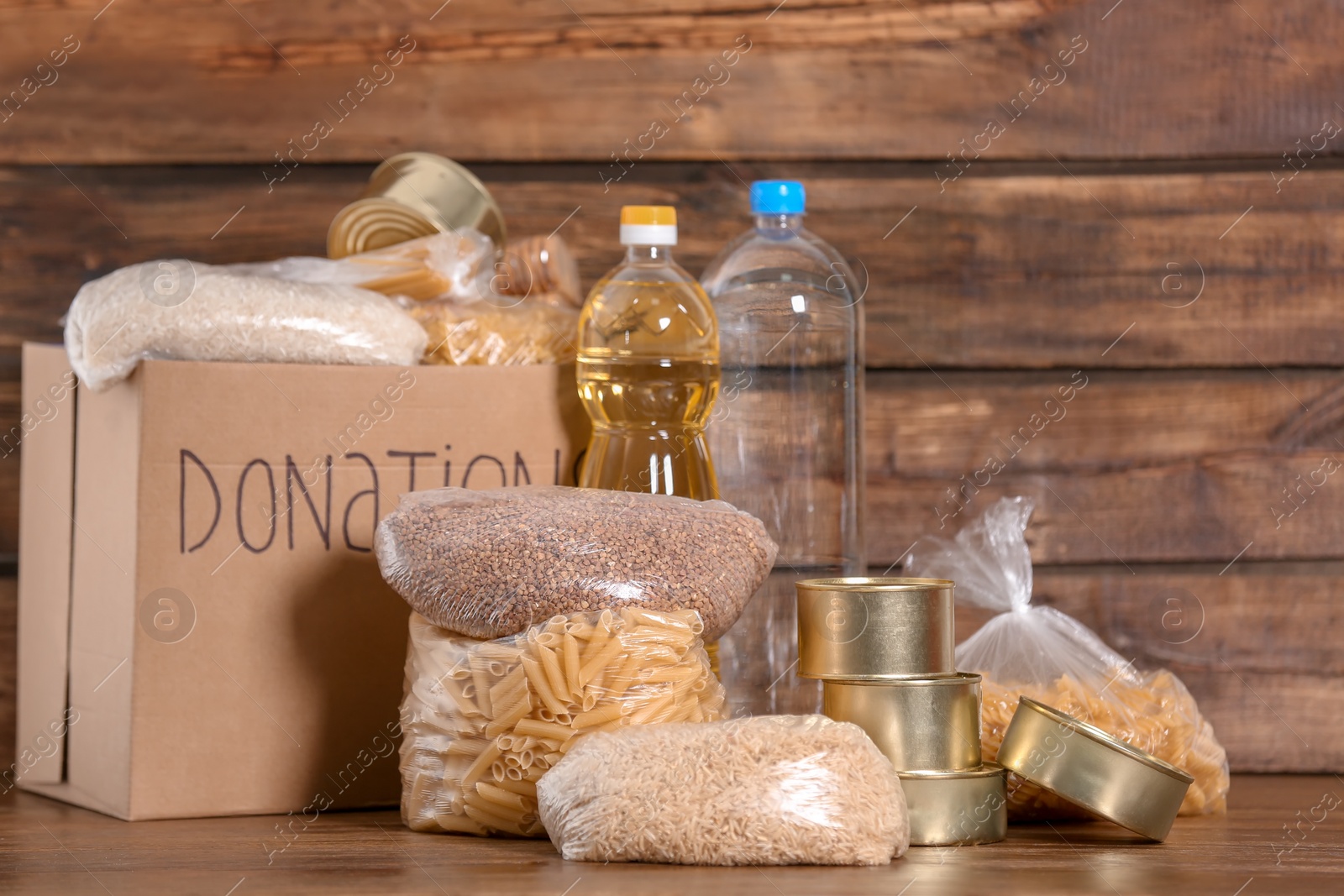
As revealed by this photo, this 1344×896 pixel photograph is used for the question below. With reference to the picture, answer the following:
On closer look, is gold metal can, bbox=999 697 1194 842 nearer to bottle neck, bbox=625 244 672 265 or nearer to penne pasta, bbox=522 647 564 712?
penne pasta, bbox=522 647 564 712

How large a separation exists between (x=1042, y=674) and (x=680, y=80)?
73cm

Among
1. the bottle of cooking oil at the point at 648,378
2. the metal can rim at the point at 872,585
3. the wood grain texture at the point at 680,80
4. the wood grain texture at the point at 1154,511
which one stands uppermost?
the wood grain texture at the point at 680,80

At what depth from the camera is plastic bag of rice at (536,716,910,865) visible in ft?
2.97

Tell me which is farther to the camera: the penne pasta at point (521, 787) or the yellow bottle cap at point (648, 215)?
the yellow bottle cap at point (648, 215)

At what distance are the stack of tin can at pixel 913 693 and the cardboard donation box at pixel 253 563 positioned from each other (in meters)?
0.33

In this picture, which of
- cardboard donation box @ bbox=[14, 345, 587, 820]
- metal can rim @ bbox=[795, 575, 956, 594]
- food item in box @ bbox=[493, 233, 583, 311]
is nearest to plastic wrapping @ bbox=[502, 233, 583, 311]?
food item in box @ bbox=[493, 233, 583, 311]

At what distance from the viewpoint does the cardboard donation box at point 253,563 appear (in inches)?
44.0

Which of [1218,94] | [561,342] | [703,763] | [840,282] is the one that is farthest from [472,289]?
[1218,94]

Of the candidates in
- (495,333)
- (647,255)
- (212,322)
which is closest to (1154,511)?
(647,255)

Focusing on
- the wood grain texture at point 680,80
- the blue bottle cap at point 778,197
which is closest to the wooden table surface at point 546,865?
the blue bottle cap at point 778,197

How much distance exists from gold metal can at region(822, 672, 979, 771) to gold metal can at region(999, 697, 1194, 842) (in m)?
0.06

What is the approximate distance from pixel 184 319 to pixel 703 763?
56cm

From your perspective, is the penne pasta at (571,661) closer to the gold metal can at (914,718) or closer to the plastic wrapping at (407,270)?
the gold metal can at (914,718)

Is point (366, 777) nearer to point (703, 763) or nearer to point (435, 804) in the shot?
point (435, 804)
